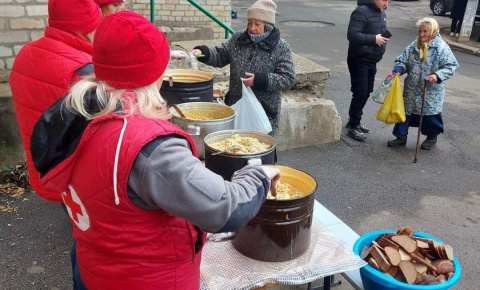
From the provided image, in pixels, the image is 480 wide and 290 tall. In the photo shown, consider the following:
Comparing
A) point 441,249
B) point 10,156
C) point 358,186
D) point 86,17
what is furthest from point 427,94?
point 10,156

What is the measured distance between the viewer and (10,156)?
15.4 ft

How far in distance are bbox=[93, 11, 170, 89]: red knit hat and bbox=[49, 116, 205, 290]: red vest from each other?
134 mm

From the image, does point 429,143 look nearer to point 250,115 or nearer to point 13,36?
point 250,115

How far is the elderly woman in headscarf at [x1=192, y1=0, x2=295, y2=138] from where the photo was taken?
3.47 m

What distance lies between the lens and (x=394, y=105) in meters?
5.43

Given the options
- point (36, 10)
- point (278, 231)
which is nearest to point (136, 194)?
A: point (278, 231)

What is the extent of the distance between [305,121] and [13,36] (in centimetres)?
328

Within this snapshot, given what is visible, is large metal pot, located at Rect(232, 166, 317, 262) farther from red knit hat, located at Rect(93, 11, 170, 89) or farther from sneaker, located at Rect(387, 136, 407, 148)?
sneaker, located at Rect(387, 136, 407, 148)

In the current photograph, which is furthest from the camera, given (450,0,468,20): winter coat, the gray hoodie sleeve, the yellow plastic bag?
(450,0,468,20): winter coat

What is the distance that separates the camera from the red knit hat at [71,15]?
2.51m

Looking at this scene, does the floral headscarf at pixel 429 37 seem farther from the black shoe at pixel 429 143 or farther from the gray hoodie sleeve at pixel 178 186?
the gray hoodie sleeve at pixel 178 186

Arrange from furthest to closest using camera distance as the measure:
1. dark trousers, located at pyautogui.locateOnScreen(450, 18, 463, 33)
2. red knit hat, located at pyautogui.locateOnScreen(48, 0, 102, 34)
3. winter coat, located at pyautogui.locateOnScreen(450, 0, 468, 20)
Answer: dark trousers, located at pyautogui.locateOnScreen(450, 18, 463, 33)
winter coat, located at pyautogui.locateOnScreen(450, 0, 468, 20)
red knit hat, located at pyautogui.locateOnScreen(48, 0, 102, 34)

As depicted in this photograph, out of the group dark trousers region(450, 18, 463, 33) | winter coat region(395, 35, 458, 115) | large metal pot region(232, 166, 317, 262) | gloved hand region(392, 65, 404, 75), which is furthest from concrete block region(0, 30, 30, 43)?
dark trousers region(450, 18, 463, 33)

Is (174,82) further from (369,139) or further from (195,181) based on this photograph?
(369,139)
